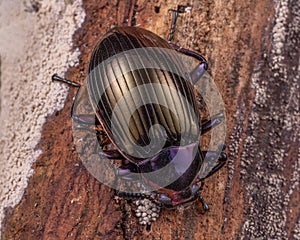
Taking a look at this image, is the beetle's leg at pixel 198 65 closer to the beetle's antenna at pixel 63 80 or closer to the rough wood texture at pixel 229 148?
the rough wood texture at pixel 229 148

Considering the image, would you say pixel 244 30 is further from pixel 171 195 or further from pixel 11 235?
pixel 11 235

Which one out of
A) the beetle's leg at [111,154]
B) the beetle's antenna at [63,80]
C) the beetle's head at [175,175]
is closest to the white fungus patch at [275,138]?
the beetle's head at [175,175]

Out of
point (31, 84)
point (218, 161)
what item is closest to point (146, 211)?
point (218, 161)

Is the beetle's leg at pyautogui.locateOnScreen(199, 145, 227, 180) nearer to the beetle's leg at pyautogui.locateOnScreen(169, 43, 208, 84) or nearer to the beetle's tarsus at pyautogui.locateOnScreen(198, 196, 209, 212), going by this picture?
the beetle's tarsus at pyautogui.locateOnScreen(198, 196, 209, 212)

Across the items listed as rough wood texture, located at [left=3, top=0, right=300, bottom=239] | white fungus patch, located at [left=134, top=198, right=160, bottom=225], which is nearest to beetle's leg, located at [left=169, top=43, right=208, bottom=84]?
rough wood texture, located at [left=3, top=0, right=300, bottom=239]

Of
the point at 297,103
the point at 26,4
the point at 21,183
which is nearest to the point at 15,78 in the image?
the point at 26,4
